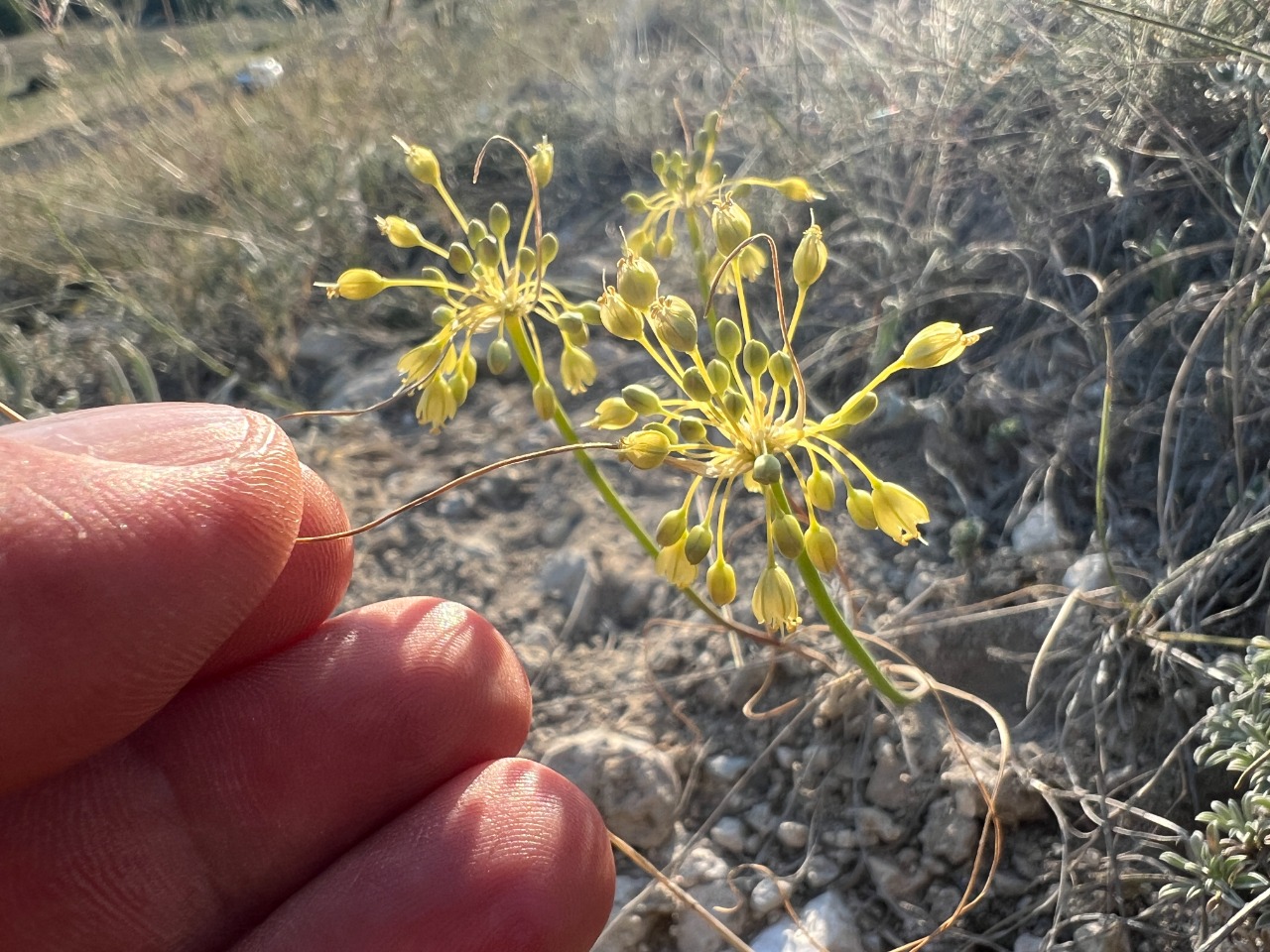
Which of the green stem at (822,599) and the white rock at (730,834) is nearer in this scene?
the green stem at (822,599)

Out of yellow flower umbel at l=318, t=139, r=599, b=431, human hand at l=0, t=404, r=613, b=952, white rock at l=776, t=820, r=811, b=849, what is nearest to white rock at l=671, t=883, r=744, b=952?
white rock at l=776, t=820, r=811, b=849

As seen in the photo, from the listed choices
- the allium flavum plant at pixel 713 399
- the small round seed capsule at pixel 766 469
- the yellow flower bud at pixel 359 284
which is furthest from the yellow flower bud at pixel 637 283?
the yellow flower bud at pixel 359 284

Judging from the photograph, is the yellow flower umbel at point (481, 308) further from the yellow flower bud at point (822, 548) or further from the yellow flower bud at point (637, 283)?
the yellow flower bud at point (822, 548)

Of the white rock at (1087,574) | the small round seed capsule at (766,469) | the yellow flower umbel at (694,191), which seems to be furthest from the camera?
the white rock at (1087,574)

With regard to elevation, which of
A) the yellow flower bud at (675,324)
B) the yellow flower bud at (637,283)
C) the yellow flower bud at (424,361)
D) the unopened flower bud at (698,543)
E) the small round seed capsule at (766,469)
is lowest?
the unopened flower bud at (698,543)

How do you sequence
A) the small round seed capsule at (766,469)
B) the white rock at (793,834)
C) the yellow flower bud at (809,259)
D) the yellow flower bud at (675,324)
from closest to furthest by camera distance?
the small round seed capsule at (766,469) → the yellow flower bud at (675,324) → the yellow flower bud at (809,259) → the white rock at (793,834)

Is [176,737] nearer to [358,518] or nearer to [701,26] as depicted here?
[358,518]

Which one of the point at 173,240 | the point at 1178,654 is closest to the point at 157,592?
the point at 1178,654
